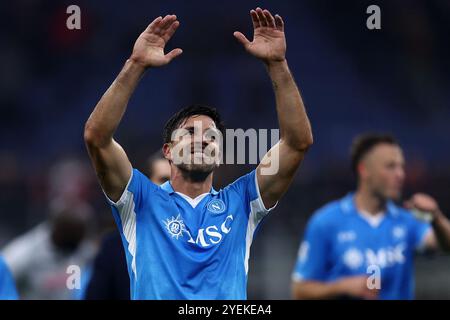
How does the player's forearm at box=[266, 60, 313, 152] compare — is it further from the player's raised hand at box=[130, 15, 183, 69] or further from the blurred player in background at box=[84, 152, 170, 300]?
the blurred player in background at box=[84, 152, 170, 300]

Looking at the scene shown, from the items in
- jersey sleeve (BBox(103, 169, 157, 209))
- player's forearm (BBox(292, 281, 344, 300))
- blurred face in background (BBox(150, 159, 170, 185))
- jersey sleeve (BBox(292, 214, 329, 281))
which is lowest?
player's forearm (BBox(292, 281, 344, 300))

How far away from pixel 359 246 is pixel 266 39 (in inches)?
141

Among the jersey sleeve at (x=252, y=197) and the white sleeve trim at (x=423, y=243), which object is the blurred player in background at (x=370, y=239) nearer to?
the white sleeve trim at (x=423, y=243)

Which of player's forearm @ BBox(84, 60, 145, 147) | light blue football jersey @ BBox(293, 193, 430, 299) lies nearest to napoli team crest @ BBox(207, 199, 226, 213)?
player's forearm @ BBox(84, 60, 145, 147)

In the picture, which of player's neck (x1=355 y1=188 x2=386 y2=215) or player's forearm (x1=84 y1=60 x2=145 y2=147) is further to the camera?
player's neck (x1=355 y1=188 x2=386 y2=215)

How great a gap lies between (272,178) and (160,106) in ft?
39.9

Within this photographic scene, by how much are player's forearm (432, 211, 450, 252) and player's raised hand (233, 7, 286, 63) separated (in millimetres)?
3129

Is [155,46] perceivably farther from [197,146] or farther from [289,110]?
[289,110]

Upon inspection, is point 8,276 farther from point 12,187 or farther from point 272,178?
point 12,187

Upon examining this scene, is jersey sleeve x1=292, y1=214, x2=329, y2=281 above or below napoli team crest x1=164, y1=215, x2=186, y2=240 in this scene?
below

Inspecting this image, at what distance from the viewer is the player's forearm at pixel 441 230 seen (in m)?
7.70

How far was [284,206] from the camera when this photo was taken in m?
13.7

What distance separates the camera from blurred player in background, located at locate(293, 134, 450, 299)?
783 cm

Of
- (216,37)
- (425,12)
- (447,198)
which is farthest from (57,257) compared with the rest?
(425,12)
